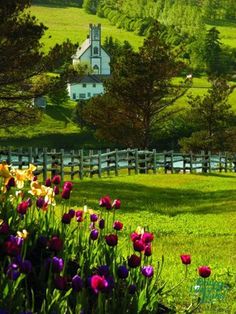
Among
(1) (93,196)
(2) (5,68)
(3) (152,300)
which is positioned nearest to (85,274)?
(3) (152,300)

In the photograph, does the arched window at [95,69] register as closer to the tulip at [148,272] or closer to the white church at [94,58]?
the white church at [94,58]

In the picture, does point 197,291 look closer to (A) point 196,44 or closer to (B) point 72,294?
(B) point 72,294

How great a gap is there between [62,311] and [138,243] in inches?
41.5

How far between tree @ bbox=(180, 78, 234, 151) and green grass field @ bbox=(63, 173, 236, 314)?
81.7ft

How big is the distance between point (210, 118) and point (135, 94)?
14.1 metres

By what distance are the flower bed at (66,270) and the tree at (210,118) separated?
48367 mm

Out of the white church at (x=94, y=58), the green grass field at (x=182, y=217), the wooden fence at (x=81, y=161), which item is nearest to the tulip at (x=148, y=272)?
the green grass field at (x=182, y=217)

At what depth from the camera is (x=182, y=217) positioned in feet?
57.3

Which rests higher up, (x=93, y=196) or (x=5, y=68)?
(x=5, y=68)

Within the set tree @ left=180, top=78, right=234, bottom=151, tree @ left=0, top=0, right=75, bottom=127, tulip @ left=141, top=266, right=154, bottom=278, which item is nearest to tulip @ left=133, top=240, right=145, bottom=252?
tulip @ left=141, top=266, right=154, bottom=278

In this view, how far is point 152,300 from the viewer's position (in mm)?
5426

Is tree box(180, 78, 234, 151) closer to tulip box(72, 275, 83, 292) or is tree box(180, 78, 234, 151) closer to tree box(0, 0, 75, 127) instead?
tree box(0, 0, 75, 127)

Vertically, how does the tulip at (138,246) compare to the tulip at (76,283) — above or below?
above

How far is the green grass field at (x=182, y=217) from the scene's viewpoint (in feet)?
30.8
